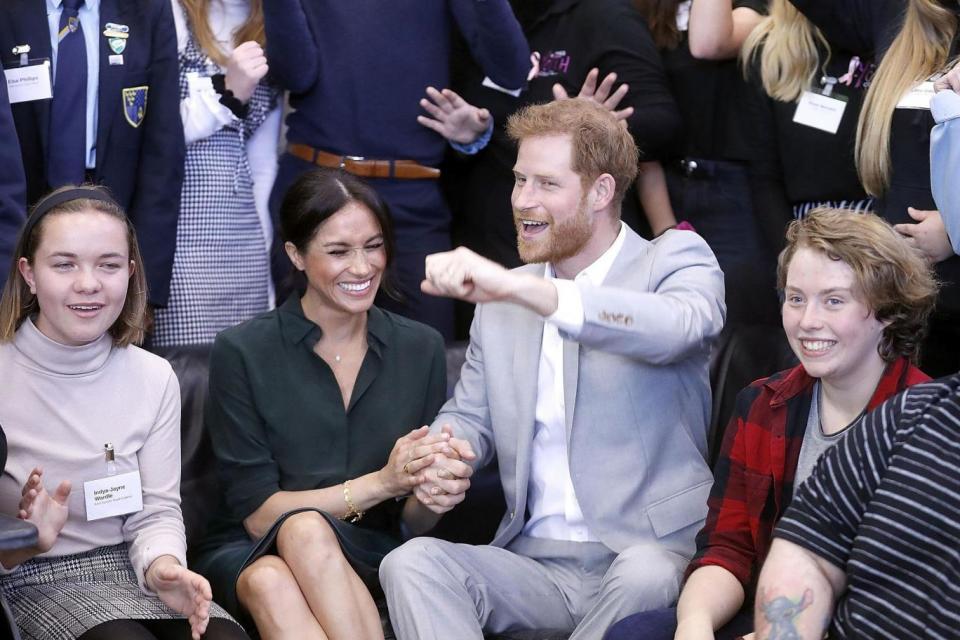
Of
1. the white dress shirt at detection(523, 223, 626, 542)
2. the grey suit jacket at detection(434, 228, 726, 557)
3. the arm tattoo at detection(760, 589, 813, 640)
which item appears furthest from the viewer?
the white dress shirt at detection(523, 223, 626, 542)

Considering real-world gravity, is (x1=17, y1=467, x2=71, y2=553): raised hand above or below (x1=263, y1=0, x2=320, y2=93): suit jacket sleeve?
below

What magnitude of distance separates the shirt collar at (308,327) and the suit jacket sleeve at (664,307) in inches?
24.3

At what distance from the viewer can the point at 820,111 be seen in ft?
12.2

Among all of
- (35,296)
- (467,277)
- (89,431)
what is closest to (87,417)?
(89,431)

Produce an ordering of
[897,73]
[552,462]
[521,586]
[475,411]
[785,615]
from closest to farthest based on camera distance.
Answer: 1. [785,615]
2. [521,586]
3. [552,462]
4. [475,411]
5. [897,73]

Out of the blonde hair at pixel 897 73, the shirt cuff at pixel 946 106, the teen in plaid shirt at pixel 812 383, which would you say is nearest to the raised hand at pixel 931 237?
the blonde hair at pixel 897 73

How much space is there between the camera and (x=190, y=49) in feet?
12.8

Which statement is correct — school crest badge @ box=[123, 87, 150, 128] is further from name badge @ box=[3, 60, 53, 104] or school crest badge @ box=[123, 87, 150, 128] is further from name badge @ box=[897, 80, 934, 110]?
name badge @ box=[897, 80, 934, 110]

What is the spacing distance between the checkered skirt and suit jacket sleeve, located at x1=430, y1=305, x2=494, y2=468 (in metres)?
0.70

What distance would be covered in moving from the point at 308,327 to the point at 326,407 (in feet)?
0.69

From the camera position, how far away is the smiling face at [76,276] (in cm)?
292

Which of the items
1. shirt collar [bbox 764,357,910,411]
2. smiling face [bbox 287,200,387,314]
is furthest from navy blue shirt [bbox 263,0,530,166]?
shirt collar [bbox 764,357,910,411]

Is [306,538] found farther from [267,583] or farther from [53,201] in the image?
[53,201]

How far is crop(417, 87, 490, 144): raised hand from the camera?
387 cm
